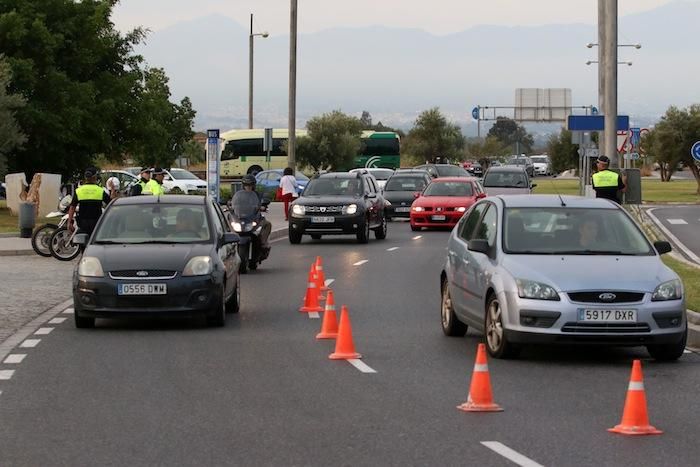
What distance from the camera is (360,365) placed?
45.8 feet

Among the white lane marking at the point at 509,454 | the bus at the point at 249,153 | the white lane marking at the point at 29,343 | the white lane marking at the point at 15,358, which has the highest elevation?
the bus at the point at 249,153

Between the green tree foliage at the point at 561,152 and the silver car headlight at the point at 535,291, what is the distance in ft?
326

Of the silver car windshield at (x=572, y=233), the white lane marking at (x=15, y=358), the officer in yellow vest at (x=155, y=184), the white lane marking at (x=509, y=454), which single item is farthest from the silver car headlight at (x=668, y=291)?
the officer in yellow vest at (x=155, y=184)

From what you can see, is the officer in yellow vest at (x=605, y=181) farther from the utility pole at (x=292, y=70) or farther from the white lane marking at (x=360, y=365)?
the utility pole at (x=292, y=70)

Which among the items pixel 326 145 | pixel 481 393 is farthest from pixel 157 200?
pixel 326 145

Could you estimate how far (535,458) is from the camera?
365 inches

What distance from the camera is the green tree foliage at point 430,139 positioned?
133 m

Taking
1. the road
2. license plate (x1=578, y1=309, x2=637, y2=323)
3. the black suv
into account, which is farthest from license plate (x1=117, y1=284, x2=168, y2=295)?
the black suv

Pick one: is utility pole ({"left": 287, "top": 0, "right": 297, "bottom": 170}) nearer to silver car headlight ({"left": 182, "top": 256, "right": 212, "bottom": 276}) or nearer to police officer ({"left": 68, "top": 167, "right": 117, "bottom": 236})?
police officer ({"left": 68, "top": 167, "right": 117, "bottom": 236})

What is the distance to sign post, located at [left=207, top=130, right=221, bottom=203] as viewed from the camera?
37094mm

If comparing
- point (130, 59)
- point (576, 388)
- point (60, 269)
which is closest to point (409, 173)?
point (130, 59)

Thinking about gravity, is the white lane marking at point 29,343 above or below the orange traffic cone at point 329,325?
below

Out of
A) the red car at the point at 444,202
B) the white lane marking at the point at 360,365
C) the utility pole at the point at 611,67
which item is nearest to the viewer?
the white lane marking at the point at 360,365

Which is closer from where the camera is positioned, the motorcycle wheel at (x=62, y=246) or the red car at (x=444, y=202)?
the motorcycle wheel at (x=62, y=246)
